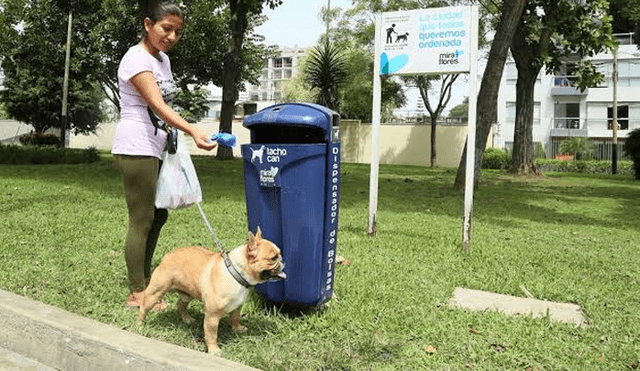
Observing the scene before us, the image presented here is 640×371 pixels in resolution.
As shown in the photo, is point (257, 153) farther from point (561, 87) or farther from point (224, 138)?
point (561, 87)

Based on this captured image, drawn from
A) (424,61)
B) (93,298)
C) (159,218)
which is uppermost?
(424,61)

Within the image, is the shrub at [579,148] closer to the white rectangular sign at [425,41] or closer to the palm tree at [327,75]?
the palm tree at [327,75]

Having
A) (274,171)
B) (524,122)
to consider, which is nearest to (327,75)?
(524,122)

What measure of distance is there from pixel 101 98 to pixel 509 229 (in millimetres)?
44397

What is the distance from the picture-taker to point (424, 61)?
6219mm

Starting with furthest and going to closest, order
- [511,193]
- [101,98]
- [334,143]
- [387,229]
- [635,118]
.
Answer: [101,98] < [635,118] < [511,193] < [387,229] < [334,143]

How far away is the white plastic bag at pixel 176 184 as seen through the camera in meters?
3.62

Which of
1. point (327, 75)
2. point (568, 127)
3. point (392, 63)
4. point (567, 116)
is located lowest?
point (392, 63)

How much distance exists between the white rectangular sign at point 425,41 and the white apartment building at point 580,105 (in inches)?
1489

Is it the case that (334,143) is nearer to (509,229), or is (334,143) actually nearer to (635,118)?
(509,229)

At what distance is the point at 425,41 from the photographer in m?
6.22

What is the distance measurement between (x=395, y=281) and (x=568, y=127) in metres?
44.3

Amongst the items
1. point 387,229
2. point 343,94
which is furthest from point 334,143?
point 343,94

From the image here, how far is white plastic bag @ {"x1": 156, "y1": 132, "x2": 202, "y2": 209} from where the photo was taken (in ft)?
11.9
